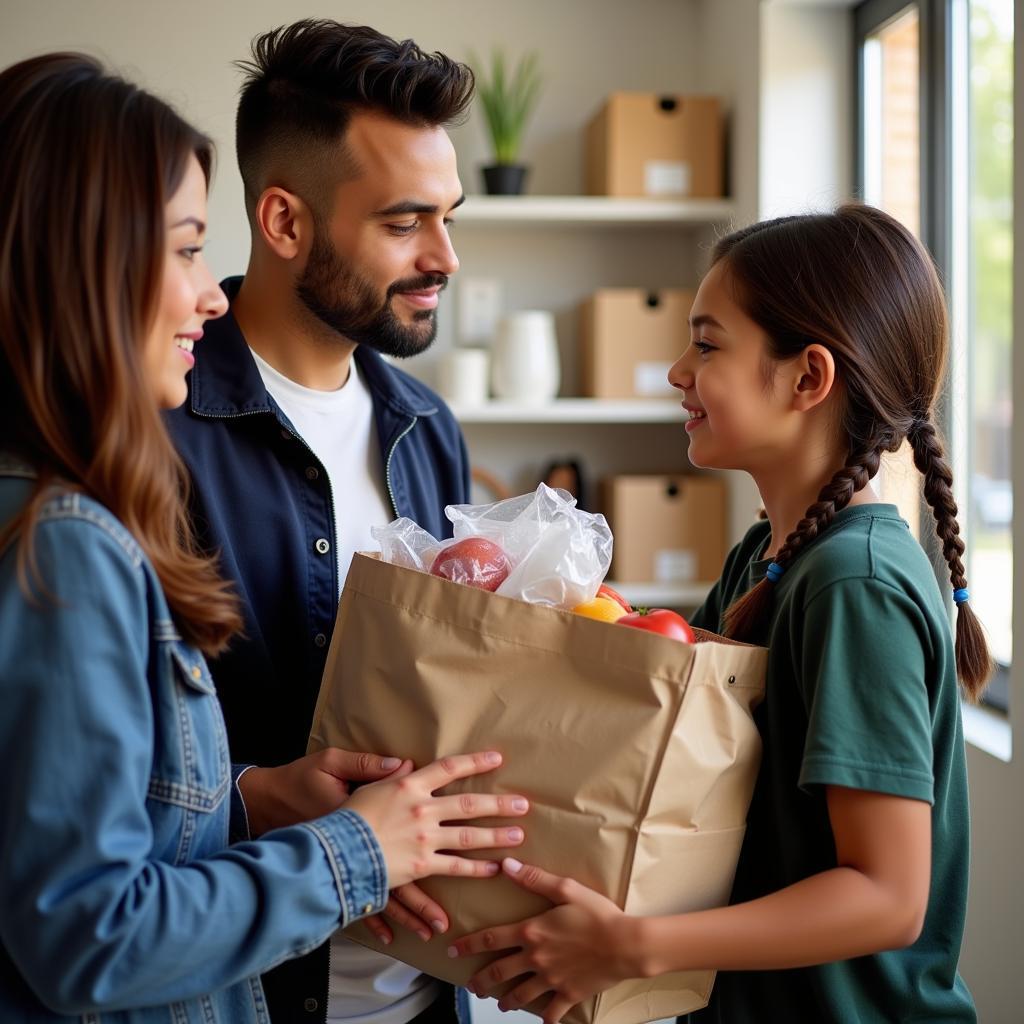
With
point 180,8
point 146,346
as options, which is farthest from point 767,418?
point 180,8

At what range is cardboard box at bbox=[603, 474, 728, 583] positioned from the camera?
3.08 m

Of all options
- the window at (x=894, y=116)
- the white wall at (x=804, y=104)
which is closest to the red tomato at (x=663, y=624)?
the window at (x=894, y=116)

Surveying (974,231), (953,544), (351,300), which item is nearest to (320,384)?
(351,300)

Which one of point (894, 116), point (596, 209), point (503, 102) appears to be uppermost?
point (503, 102)

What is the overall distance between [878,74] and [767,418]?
197cm

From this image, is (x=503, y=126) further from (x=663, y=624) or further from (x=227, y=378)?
(x=663, y=624)

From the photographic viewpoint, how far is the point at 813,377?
1192mm

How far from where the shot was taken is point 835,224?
1.21 m

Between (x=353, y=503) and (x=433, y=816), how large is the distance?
60 centimetres

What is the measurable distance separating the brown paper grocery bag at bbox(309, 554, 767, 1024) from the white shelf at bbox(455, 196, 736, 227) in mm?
2071

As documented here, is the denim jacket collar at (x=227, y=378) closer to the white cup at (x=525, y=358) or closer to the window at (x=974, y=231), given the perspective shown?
the window at (x=974, y=231)

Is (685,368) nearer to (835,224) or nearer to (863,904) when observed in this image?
(835,224)

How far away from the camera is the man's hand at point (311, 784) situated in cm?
112

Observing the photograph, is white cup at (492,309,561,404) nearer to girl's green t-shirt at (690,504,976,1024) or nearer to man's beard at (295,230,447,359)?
man's beard at (295,230,447,359)
